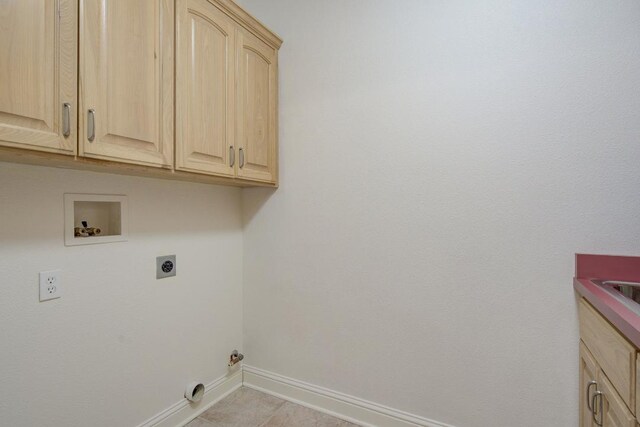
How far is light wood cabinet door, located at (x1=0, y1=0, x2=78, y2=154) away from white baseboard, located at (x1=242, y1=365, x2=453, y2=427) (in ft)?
5.76

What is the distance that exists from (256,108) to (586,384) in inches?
80.3

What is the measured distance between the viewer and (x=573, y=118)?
4.54 ft

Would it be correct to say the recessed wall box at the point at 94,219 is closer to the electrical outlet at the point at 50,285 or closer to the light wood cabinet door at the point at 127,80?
the electrical outlet at the point at 50,285

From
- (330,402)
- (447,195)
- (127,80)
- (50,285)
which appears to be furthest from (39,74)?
(330,402)

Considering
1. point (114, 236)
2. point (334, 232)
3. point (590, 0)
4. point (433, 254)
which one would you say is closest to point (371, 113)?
point (334, 232)

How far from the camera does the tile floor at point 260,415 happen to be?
180 cm

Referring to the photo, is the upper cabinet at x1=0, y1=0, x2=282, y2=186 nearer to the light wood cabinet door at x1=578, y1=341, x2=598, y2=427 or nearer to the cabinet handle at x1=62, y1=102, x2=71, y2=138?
the cabinet handle at x1=62, y1=102, x2=71, y2=138

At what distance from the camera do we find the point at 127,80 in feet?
4.05

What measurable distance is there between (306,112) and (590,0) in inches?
55.3

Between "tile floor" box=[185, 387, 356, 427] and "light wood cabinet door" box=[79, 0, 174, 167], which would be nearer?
"light wood cabinet door" box=[79, 0, 174, 167]

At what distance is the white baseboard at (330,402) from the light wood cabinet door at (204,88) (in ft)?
4.54

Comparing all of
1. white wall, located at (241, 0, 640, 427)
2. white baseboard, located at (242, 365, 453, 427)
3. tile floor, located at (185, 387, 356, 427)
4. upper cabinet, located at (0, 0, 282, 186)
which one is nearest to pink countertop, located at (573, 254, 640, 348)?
white wall, located at (241, 0, 640, 427)

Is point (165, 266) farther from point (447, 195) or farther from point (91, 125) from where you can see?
point (447, 195)

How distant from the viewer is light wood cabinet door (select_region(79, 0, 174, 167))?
3.66ft
